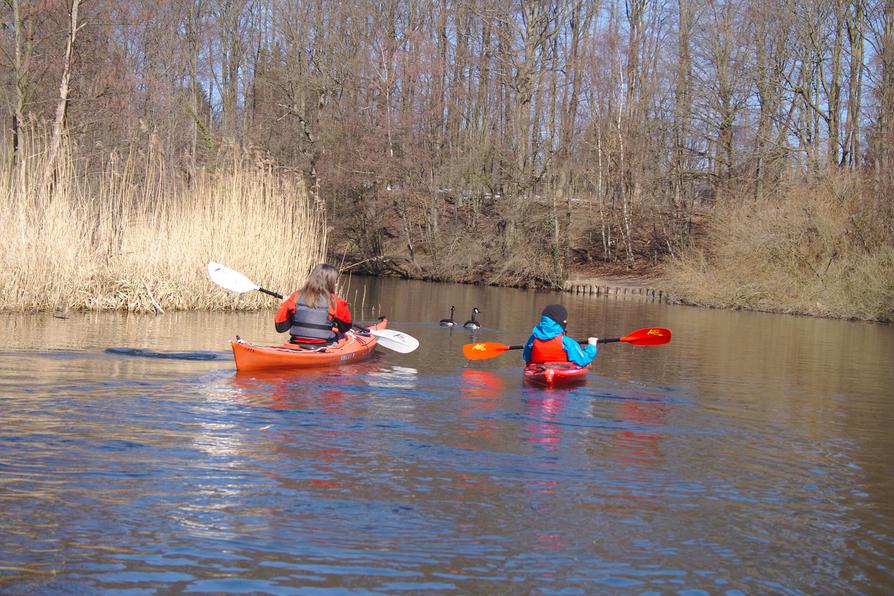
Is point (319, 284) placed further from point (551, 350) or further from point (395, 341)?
point (551, 350)

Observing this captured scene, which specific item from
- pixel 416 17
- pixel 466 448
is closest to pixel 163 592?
pixel 466 448

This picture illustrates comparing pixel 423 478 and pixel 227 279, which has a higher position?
pixel 227 279

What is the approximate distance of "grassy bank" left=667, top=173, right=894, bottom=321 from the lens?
22156 millimetres

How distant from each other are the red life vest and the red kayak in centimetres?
12

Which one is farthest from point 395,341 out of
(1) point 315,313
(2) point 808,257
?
(2) point 808,257

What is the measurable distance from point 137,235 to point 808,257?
16790mm

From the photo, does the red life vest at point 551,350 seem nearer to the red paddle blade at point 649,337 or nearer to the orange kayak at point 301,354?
the red paddle blade at point 649,337

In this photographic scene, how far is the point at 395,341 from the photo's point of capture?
11367mm

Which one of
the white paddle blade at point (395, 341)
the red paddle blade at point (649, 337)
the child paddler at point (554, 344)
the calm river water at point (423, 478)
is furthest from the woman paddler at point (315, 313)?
the red paddle blade at point (649, 337)

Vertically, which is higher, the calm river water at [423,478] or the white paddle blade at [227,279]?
the white paddle blade at [227,279]

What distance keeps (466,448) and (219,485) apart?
183cm

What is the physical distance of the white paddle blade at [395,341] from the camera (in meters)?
11.2

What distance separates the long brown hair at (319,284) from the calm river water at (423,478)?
2.47ft

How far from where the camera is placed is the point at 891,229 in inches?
905
